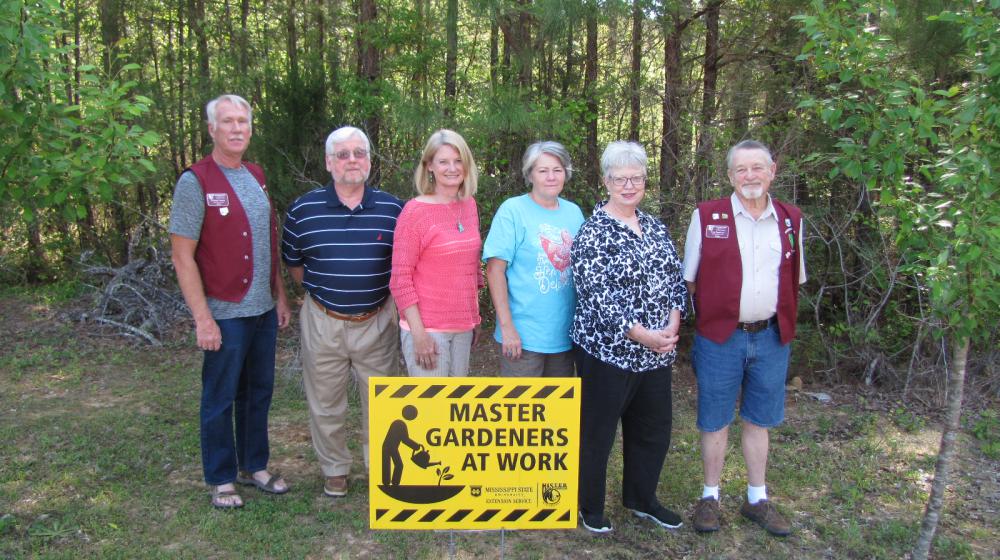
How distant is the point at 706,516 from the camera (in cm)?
374

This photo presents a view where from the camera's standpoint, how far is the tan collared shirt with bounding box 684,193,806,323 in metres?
3.46

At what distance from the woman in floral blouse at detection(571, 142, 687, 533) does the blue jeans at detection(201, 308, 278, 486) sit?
1708mm

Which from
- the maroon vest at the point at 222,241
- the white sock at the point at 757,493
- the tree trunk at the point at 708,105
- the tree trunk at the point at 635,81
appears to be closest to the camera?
the maroon vest at the point at 222,241

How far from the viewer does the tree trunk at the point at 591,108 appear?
6.70 metres

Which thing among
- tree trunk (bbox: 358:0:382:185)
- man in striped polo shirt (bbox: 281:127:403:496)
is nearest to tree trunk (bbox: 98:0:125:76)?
tree trunk (bbox: 358:0:382:185)

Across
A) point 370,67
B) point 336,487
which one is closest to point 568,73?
point 370,67

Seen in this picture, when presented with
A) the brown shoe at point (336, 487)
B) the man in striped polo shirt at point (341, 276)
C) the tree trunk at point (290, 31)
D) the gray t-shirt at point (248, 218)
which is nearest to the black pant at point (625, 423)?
the man in striped polo shirt at point (341, 276)

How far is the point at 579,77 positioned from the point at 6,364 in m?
6.21

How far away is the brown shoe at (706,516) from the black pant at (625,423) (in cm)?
23

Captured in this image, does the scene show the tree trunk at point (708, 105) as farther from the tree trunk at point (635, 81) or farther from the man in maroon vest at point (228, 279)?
the man in maroon vest at point (228, 279)

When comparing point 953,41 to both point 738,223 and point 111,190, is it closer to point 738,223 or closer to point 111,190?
point 738,223

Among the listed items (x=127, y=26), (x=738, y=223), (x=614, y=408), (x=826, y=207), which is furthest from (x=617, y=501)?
(x=127, y=26)

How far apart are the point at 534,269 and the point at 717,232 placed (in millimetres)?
905

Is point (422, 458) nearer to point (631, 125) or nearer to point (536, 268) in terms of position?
point (536, 268)
